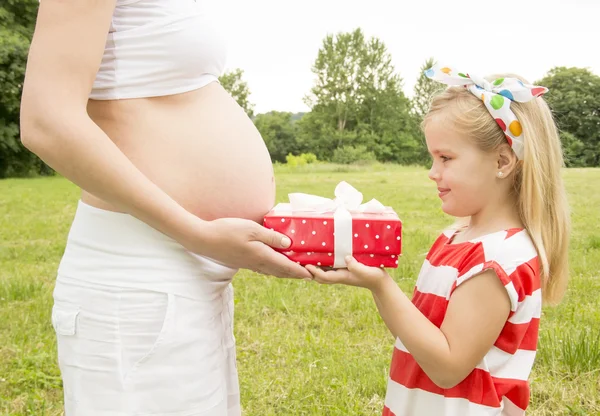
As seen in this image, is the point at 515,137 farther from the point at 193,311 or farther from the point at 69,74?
the point at 69,74

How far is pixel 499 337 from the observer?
1.54 metres

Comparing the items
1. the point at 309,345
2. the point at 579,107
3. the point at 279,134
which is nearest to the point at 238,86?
the point at 279,134

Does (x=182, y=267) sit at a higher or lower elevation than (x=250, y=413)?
higher

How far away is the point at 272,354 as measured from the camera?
338 centimetres

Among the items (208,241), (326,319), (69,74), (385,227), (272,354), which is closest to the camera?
(69,74)

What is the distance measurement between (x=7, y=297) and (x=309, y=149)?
43.4 meters

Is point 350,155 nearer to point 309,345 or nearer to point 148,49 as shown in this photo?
point 309,345

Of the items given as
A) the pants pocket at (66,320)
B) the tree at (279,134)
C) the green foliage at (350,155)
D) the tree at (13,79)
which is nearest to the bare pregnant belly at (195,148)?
the pants pocket at (66,320)

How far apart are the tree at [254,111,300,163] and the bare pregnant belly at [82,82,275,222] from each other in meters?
47.1

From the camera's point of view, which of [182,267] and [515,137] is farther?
[515,137]

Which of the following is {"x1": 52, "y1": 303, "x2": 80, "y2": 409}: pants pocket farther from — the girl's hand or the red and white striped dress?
the red and white striped dress

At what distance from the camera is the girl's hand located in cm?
139

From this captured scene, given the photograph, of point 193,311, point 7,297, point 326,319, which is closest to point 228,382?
point 193,311

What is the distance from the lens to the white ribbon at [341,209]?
1.39 metres
